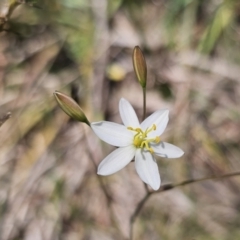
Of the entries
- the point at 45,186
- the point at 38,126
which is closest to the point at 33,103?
the point at 38,126

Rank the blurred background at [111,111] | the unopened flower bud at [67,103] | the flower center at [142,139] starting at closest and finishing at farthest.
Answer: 1. the unopened flower bud at [67,103]
2. the flower center at [142,139]
3. the blurred background at [111,111]

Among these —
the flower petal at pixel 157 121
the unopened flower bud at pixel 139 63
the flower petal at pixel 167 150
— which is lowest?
the flower petal at pixel 167 150

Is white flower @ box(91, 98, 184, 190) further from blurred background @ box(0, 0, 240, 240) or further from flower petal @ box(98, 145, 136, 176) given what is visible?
blurred background @ box(0, 0, 240, 240)

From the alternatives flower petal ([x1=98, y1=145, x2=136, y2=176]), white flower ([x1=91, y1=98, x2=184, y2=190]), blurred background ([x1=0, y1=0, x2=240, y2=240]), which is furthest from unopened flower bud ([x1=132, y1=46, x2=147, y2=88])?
blurred background ([x1=0, y1=0, x2=240, y2=240])

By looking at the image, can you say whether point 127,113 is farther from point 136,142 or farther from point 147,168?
point 147,168

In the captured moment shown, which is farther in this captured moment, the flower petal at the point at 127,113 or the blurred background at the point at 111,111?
the blurred background at the point at 111,111

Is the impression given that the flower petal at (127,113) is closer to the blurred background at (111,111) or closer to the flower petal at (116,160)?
the flower petal at (116,160)

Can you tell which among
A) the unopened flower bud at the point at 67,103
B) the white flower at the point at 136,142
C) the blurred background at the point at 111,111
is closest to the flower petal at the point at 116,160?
the white flower at the point at 136,142
